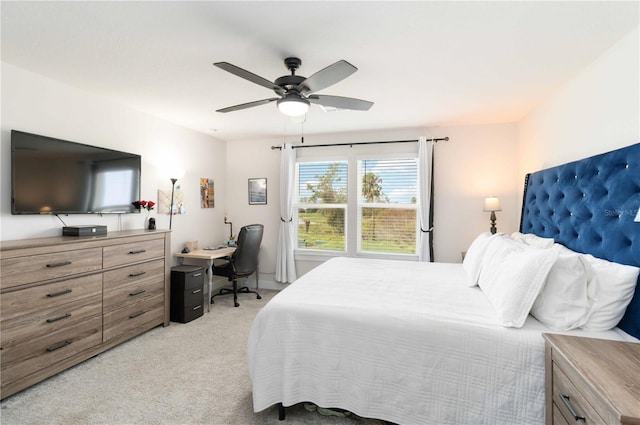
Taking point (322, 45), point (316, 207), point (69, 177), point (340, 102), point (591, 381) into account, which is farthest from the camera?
point (316, 207)

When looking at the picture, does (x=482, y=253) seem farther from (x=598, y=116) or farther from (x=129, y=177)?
(x=129, y=177)

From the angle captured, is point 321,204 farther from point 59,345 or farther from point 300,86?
point 59,345

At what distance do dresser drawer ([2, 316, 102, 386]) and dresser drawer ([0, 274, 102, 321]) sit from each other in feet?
0.72

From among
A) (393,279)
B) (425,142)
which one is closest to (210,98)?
(393,279)

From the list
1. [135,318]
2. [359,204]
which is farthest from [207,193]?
[359,204]

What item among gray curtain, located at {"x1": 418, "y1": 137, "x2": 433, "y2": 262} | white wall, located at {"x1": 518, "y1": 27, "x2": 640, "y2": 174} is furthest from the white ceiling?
gray curtain, located at {"x1": 418, "y1": 137, "x2": 433, "y2": 262}

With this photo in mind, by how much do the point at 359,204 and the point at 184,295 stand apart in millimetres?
2645

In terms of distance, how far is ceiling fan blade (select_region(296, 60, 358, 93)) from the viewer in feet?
5.68

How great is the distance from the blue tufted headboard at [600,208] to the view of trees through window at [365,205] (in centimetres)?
180

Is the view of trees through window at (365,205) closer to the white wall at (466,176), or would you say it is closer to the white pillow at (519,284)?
the white wall at (466,176)

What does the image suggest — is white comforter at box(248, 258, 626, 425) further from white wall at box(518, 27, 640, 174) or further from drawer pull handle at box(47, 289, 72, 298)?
drawer pull handle at box(47, 289, 72, 298)

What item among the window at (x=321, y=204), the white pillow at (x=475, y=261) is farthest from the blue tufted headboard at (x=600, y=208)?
the window at (x=321, y=204)

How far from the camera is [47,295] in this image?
7.29 feet

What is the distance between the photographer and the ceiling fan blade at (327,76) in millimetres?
1731
